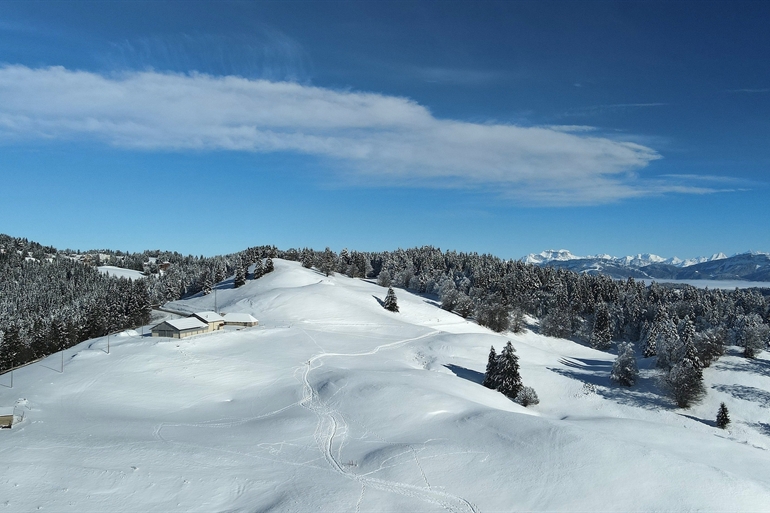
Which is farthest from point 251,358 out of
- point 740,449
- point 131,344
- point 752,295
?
point 752,295

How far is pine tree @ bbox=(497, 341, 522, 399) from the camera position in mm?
54062

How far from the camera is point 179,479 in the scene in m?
24.9

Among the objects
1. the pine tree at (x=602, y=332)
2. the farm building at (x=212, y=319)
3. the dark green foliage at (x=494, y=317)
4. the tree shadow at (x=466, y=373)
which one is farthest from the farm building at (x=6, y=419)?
the pine tree at (x=602, y=332)

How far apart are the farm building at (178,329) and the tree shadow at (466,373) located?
3765 centimetres

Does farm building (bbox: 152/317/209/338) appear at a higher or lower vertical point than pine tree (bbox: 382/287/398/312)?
lower

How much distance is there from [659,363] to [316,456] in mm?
56668

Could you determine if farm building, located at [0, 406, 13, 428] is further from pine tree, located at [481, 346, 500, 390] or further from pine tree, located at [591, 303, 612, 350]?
pine tree, located at [591, 303, 612, 350]

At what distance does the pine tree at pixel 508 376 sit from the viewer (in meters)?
54.1

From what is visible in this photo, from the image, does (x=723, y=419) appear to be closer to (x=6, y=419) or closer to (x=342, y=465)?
(x=342, y=465)

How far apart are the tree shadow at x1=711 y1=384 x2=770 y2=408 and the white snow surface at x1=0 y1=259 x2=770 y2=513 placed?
0.28 metres

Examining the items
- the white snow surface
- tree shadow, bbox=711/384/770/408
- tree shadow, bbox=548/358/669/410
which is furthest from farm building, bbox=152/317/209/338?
tree shadow, bbox=711/384/770/408

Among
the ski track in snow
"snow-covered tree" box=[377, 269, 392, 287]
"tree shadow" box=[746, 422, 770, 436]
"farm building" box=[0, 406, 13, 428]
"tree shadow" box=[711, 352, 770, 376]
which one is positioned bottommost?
"tree shadow" box=[746, 422, 770, 436]

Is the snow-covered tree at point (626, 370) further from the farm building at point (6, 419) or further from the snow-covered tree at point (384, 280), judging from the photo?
the snow-covered tree at point (384, 280)

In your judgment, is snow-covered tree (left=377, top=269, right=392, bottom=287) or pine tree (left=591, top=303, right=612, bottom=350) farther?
snow-covered tree (left=377, top=269, right=392, bottom=287)
